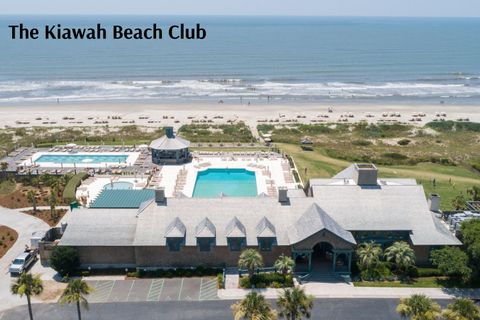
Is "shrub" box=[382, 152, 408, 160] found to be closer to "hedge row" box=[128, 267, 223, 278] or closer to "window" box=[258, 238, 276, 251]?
"window" box=[258, 238, 276, 251]

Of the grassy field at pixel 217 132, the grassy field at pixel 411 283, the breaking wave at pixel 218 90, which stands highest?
the breaking wave at pixel 218 90

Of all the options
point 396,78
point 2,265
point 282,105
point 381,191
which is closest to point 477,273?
point 381,191

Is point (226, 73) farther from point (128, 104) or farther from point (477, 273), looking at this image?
point (477, 273)

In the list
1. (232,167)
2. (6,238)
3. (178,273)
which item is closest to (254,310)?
(178,273)

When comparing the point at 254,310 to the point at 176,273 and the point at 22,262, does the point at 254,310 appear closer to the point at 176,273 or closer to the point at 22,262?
the point at 176,273

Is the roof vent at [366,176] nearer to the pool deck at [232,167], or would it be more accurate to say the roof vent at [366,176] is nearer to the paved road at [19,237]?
the pool deck at [232,167]

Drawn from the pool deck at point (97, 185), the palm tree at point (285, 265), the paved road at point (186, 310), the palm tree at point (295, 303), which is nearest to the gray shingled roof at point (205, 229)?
the paved road at point (186, 310)

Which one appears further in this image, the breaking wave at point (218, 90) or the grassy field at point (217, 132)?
the breaking wave at point (218, 90)
